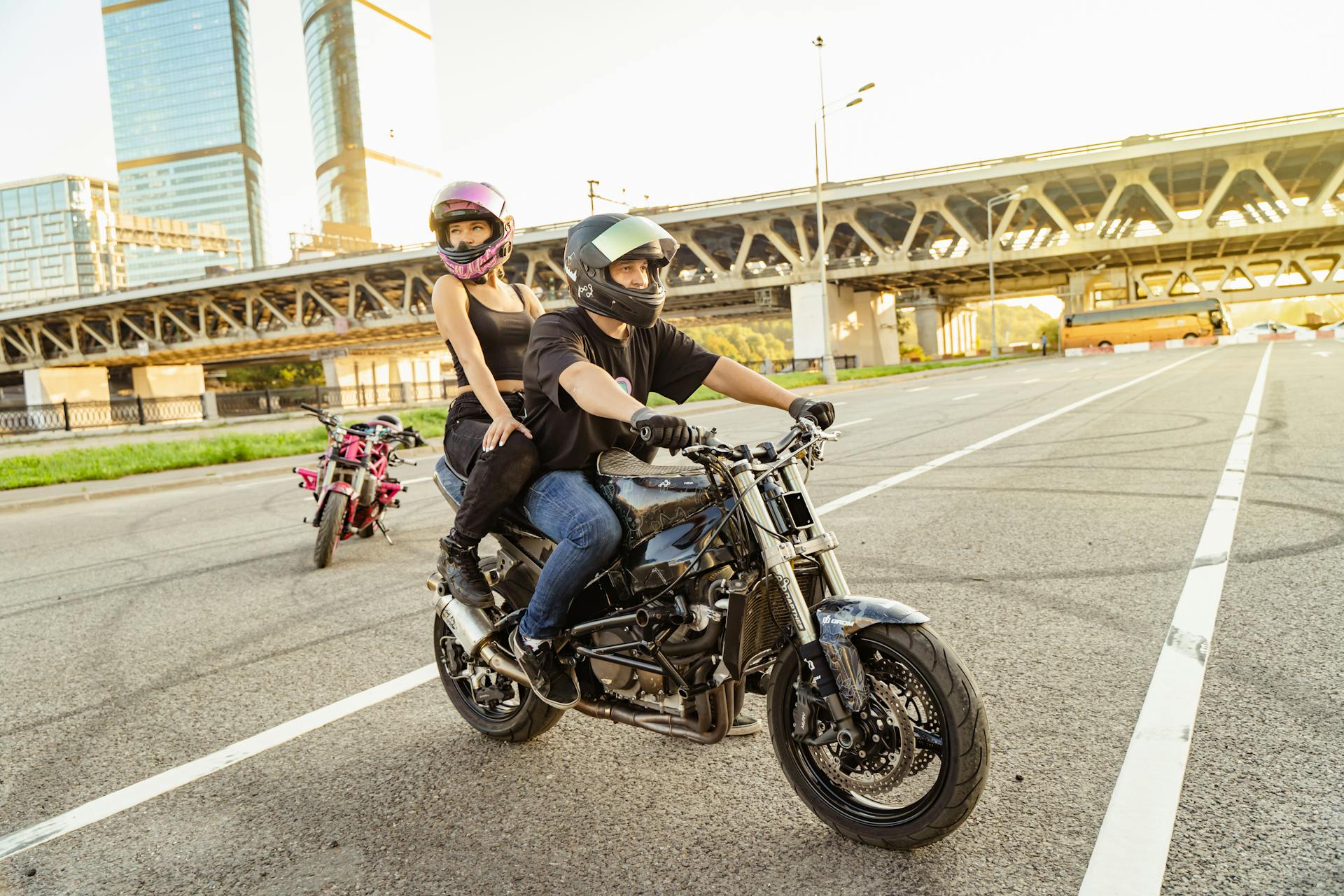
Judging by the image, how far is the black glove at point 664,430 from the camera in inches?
97.7

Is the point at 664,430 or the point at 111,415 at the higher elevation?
the point at 111,415

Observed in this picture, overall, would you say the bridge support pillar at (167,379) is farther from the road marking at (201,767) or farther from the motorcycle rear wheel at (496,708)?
the motorcycle rear wheel at (496,708)

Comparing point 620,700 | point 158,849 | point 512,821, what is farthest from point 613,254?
point 158,849

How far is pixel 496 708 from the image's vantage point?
354cm

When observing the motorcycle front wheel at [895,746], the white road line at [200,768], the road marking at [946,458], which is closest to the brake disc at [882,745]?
the motorcycle front wheel at [895,746]

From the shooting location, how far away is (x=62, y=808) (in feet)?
10.1

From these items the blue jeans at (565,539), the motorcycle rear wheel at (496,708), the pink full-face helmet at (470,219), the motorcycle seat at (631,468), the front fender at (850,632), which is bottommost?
the motorcycle rear wheel at (496,708)

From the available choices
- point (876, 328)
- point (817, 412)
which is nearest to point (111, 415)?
point (817, 412)

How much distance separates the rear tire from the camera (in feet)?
22.1

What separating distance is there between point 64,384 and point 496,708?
359 ft

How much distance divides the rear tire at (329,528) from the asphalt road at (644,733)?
0.20m

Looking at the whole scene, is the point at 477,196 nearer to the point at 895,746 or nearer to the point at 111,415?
the point at 895,746

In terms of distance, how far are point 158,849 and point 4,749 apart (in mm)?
1390

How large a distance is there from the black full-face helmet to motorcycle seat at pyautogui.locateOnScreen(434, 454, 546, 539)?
797 mm
